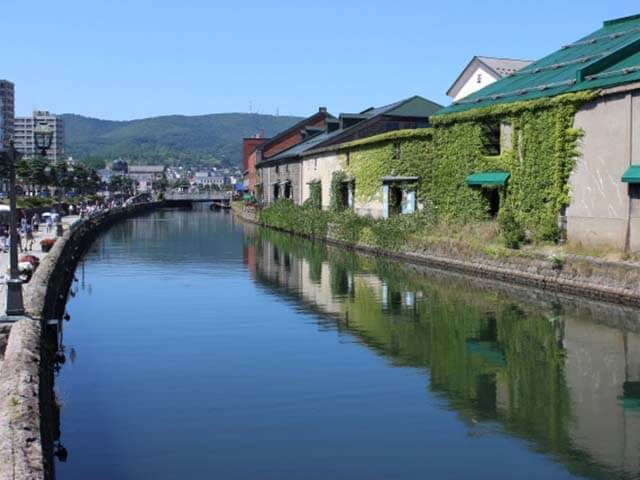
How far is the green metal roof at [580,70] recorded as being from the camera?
2943 cm

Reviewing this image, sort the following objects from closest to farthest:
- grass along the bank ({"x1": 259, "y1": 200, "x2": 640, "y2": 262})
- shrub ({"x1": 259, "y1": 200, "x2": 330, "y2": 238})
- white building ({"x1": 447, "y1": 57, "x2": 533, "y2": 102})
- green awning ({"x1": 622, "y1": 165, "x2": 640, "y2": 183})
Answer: green awning ({"x1": 622, "y1": 165, "x2": 640, "y2": 183})
grass along the bank ({"x1": 259, "y1": 200, "x2": 640, "y2": 262})
shrub ({"x1": 259, "y1": 200, "x2": 330, "y2": 238})
white building ({"x1": 447, "y1": 57, "x2": 533, "y2": 102})

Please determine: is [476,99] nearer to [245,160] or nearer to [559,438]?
[559,438]

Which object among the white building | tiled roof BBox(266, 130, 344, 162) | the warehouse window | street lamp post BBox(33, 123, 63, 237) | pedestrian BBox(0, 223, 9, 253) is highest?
the white building

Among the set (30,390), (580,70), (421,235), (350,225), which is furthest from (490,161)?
(30,390)

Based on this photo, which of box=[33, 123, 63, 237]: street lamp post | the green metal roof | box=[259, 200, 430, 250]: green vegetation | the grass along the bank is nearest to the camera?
box=[33, 123, 63, 237]: street lamp post

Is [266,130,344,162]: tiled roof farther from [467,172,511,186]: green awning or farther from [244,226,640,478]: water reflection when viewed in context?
[244,226,640,478]: water reflection

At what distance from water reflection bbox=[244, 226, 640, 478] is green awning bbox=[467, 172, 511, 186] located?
544 centimetres

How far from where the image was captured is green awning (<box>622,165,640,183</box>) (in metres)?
25.9

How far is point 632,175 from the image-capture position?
26.1 metres

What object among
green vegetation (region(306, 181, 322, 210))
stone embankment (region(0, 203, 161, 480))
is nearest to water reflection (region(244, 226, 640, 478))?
stone embankment (region(0, 203, 161, 480))

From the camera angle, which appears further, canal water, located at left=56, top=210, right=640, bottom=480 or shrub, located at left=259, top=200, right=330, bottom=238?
shrub, located at left=259, top=200, right=330, bottom=238

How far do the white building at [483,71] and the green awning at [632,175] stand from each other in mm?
40611

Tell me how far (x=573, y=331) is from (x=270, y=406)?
1038 cm

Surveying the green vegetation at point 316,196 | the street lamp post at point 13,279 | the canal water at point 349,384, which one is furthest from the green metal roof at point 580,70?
the green vegetation at point 316,196
